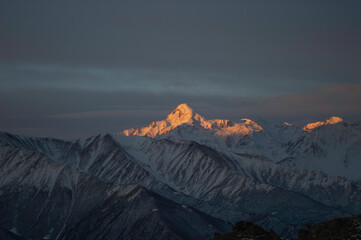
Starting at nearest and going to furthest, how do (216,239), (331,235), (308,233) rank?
(216,239) < (331,235) < (308,233)

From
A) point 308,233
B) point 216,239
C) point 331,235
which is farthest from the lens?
point 308,233

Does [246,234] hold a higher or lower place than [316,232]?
higher

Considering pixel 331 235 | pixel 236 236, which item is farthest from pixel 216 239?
pixel 331 235

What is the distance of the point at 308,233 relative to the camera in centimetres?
10038

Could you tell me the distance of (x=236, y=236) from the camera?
288 feet

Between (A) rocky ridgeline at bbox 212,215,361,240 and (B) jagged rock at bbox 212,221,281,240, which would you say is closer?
(B) jagged rock at bbox 212,221,281,240

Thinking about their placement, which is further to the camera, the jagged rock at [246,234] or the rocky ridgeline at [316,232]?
the rocky ridgeline at [316,232]

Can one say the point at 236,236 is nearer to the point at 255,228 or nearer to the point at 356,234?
the point at 255,228

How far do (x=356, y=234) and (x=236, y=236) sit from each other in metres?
14.8

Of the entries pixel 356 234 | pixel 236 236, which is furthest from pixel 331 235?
pixel 236 236

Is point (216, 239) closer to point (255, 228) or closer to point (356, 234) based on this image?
point (255, 228)

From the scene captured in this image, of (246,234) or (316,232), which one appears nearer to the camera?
(246,234)

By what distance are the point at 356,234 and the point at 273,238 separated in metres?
10.2

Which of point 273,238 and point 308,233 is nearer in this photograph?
point 273,238
